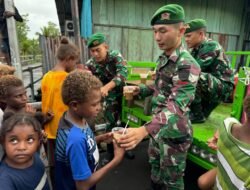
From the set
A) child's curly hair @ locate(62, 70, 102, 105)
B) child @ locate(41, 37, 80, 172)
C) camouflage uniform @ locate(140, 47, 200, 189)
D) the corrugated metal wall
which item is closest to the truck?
camouflage uniform @ locate(140, 47, 200, 189)

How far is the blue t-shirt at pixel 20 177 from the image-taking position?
1253mm

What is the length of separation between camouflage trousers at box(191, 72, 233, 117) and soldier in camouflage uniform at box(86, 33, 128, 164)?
1010mm

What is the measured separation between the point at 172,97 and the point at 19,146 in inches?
42.7

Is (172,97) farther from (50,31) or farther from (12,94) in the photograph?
(50,31)

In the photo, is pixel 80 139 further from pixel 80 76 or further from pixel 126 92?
pixel 126 92

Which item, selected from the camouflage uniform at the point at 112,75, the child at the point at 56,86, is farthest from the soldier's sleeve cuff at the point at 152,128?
the camouflage uniform at the point at 112,75

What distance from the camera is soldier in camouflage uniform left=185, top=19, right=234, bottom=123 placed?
8.16 ft

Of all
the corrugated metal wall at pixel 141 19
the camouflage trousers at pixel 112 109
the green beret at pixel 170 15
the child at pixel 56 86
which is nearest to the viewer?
the green beret at pixel 170 15

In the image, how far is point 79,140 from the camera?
1366 mm

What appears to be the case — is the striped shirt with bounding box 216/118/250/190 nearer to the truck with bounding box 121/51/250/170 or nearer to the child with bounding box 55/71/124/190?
the truck with bounding box 121/51/250/170

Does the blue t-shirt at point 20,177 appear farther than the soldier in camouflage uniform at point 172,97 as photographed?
No

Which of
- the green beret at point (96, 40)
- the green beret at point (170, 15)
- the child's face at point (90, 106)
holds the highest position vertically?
the green beret at point (170, 15)

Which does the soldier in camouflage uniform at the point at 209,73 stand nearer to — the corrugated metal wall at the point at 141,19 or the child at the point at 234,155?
the child at the point at 234,155

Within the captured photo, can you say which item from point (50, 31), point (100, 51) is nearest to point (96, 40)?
point (100, 51)
